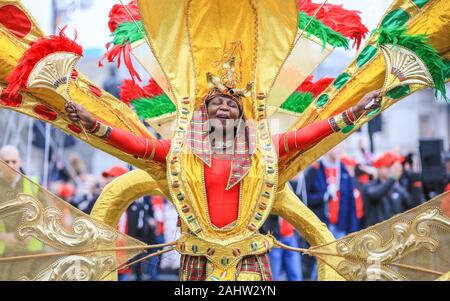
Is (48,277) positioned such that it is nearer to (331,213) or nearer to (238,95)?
(238,95)

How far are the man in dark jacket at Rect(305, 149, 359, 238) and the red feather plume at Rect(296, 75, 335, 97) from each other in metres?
4.24

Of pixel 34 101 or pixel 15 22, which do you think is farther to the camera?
pixel 15 22

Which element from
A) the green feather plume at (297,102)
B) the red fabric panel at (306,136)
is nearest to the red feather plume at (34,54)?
the red fabric panel at (306,136)

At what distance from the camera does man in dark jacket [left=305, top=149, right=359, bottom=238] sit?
38.3ft

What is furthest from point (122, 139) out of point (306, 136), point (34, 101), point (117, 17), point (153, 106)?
point (117, 17)

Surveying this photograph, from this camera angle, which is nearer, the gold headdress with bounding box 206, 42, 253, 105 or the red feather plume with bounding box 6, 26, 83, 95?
the red feather plume with bounding box 6, 26, 83, 95

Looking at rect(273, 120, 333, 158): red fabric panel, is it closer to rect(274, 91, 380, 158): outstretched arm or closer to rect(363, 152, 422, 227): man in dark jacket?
rect(274, 91, 380, 158): outstretched arm

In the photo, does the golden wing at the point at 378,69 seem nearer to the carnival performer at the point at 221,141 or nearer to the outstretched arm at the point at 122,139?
the carnival performer at the point at 221,141

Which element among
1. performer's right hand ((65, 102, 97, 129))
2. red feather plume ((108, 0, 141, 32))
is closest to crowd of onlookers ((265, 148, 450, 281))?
red feather plume ((108, 0, 141, 32))

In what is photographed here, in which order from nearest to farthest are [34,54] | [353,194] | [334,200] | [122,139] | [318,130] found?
[34,54]
[122,139]
[318,130]
[353,194]
[334,200]

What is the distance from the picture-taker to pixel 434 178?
11.4m

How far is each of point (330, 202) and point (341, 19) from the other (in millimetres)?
5202

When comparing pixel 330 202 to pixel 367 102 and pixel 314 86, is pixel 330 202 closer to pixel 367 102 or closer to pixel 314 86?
pixel 314 86

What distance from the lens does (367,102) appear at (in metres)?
5.85
